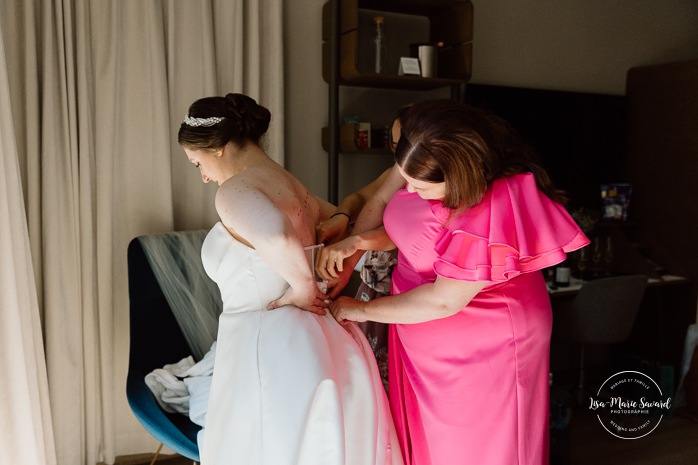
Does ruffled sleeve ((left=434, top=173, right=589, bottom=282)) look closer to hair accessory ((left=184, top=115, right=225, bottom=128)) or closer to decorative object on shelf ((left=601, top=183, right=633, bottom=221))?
hair accessory ((left=184, top=115, right=225, bottom=128))

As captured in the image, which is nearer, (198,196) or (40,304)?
(40,304)

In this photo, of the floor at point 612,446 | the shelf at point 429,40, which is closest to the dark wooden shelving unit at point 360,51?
the shelf at point 429,40

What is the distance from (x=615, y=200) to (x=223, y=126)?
9.70 ft

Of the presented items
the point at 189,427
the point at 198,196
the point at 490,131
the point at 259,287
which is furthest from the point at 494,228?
the point at 198,196

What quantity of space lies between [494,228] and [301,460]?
0.68 metres

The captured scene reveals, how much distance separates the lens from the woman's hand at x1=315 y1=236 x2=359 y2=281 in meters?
1.66

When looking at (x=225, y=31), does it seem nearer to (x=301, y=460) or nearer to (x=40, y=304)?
(x=40, y=304)

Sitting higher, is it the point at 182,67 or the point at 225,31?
the point at 225,31

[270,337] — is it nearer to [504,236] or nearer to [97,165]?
[504,236]

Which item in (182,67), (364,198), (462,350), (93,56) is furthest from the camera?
(182,67)

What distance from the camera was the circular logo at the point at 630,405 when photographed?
129 inches

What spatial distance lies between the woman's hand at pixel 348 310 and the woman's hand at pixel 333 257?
0.08m

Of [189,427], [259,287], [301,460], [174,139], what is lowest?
[189,427]

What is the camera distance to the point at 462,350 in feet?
5.16
